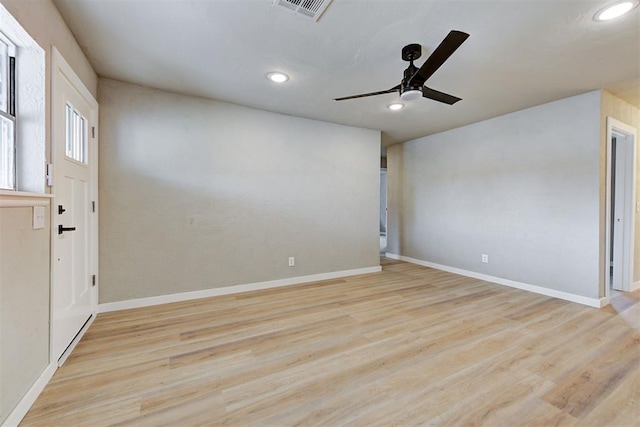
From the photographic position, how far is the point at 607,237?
3035 mm

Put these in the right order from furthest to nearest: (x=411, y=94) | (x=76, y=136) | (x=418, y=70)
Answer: (x=76, y=136)
(x=411, y=94)
(x=418, y=70)

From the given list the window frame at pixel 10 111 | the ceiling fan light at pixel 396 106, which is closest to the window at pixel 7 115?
the window frame at pixel 10 111

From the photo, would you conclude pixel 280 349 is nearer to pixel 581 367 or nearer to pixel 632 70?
pixel 581 367

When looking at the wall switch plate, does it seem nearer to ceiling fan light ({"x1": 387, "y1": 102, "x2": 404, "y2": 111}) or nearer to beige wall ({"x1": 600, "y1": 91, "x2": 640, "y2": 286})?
ceiling fan light ({"x1": 387, "y1": 102, "x2": 404, "y2": 111})

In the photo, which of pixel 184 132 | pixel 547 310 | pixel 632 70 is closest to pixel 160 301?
pixel 184 132

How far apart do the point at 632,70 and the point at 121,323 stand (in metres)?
5.26

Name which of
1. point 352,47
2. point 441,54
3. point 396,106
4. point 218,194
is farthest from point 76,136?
point 396,106

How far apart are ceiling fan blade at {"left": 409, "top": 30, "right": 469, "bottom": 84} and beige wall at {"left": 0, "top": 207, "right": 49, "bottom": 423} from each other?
2.47 meters

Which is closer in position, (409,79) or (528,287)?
(409,79)

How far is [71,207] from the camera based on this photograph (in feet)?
6.88

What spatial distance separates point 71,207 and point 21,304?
38.9 inches

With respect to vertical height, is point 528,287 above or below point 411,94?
below

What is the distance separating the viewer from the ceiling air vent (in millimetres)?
1673

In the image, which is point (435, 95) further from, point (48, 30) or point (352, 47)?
point (48, 30)
